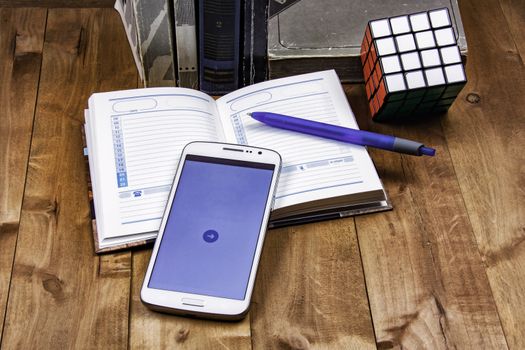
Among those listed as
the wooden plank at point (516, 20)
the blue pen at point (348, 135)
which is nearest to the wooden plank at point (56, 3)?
the blue pen at point (348, 135)

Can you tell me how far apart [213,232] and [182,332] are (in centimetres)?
10

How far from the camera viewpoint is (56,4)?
0.93 m

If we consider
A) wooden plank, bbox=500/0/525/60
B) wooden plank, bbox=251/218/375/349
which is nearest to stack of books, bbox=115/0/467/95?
wooden plank, bbox=500/0/525/60

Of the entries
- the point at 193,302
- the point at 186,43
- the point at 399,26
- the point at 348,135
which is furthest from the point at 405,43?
the point at 193,302

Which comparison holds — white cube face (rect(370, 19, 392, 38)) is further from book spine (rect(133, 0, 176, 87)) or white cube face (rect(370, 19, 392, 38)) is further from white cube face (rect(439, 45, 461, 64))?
book spine (rect(133, 0, 176, 87))

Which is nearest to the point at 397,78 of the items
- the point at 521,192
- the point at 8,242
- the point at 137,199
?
the point at 521,192

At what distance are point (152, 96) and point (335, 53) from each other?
0.23 m

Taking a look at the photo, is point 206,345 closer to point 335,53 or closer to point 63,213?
point 63,213

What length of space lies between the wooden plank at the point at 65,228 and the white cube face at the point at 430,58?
35 centimetres

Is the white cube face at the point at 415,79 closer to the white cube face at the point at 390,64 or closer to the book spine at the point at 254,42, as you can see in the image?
the white cube face at the point at 390,64

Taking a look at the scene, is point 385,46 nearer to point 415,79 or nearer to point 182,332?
point 415,79

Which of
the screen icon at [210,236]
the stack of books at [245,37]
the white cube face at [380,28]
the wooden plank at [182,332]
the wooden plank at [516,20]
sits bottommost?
the wooden plank at [182,332]

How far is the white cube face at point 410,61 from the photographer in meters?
0.78

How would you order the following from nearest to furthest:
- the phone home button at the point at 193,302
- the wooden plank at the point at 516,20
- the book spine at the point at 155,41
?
the phone home button at the point at 193,302, the book spine at the point at 155,41, the wooden plank at the point at 516,20
